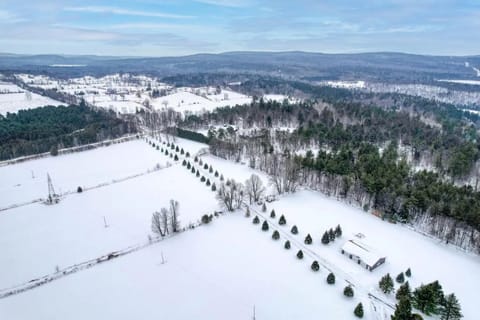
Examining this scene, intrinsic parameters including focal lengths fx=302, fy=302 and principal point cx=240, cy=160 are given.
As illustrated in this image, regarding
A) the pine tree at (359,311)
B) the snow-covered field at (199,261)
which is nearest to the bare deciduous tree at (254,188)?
the snow-covered field at (199,261)

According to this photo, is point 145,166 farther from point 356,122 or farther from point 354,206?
point 356,122

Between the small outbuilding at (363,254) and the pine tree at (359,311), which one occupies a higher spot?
the small outbuilding at (363,254)

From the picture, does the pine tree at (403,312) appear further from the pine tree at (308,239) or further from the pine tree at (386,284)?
the pine tree at (308,239)

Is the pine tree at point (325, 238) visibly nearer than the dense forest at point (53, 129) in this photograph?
Yes

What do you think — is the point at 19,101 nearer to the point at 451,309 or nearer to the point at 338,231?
the point at 338,231

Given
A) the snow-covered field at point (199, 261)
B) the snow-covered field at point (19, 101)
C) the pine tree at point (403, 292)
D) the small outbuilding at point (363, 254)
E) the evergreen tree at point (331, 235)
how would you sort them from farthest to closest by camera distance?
the snow-covered field at point (19, 101)
the evergreen tree at point (331, 235)
the small outbuilding at point (363, 254)
the snow-covered field at point (199, 261)
the pine tree at point (403, 292)

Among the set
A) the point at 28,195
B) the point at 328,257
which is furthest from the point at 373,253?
the point at 28,195

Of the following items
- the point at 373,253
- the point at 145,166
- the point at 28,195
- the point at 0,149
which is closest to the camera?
the point at 373,253
